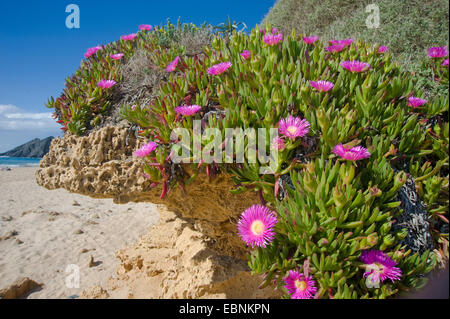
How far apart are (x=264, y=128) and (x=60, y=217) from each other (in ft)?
24.0

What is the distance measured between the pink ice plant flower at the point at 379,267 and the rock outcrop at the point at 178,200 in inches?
40.6

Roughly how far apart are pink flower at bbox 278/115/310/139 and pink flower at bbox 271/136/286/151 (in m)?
0.04

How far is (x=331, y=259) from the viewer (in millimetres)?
1488

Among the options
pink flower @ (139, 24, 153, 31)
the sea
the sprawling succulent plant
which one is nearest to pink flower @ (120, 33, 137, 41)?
pink flower @ (139, 24, 153, 31)

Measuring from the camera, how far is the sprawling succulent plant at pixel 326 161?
60.9 inches

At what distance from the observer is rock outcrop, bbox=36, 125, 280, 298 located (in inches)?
99.0

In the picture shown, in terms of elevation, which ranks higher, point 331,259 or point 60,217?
point 331,259

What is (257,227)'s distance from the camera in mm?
1591

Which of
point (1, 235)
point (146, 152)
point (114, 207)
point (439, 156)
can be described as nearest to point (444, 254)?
point (439, 156)

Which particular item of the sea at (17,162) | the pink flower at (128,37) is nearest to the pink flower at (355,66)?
the pink flower at (128,37)

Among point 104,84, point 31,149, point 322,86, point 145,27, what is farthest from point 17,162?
point 322,86

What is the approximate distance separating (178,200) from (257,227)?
1.27 m

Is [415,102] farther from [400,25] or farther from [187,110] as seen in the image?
[400,25]
